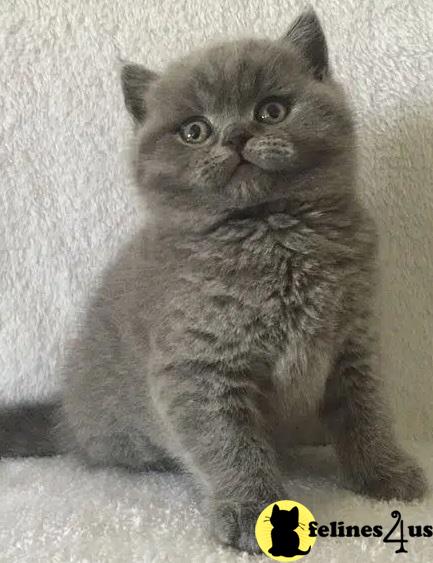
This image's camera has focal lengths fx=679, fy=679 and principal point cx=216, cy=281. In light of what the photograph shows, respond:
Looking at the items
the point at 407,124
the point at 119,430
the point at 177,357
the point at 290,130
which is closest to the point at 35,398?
the point at 119,430

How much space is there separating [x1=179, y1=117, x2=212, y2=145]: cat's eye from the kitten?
56cm

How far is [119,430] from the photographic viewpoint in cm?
125

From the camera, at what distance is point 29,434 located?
1.41m

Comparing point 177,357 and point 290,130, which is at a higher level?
point 290,130

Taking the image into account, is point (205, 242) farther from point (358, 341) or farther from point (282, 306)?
point (358, 341)

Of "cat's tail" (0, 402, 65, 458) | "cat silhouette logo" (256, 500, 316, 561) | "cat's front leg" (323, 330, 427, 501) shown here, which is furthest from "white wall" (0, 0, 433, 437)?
"cat silhouette logo" (256, 500, 316, 561)

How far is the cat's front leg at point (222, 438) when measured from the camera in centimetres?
96

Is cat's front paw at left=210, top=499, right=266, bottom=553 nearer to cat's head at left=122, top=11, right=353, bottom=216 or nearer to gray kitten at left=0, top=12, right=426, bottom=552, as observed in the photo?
gray kitten at left=0, top=12, right=426, bottom=552

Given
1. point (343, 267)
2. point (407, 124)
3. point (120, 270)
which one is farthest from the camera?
point (407, 124)

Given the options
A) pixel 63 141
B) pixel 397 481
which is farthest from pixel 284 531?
pixel 63 141

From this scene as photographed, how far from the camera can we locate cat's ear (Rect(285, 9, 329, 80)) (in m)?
1.17

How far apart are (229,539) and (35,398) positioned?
74cm

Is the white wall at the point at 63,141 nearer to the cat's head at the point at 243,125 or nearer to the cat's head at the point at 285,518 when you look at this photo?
the cat's head at the point at 243,125

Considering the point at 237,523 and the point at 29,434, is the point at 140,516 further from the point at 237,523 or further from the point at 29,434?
the point at 29,434
